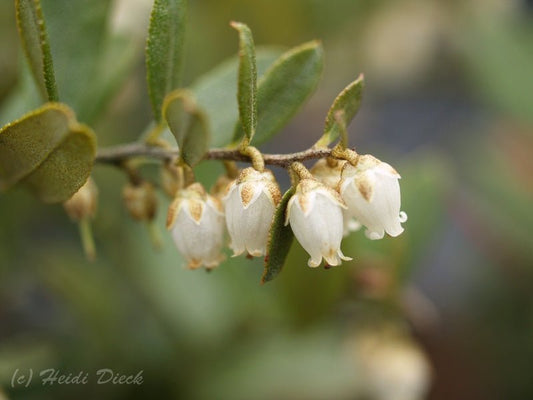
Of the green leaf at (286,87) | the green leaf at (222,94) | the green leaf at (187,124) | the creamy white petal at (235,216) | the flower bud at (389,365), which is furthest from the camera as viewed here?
the flower bud at (389,365)

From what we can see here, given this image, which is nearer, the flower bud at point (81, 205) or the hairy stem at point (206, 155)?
the hairy stem at point (206, 155)

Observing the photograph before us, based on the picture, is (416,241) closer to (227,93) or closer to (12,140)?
(227,93)

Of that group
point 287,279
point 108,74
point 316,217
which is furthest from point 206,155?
point 287,279

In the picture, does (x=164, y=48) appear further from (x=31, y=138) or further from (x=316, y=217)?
(x=316, y=217)

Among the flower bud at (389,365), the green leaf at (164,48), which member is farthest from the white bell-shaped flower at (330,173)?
the flower bud at (389,365)

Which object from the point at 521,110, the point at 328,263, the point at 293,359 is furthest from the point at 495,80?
the point at 328,263

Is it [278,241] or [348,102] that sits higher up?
[348,102]

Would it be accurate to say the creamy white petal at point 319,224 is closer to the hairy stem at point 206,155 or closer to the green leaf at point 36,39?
the hairy stem at point 206,155
